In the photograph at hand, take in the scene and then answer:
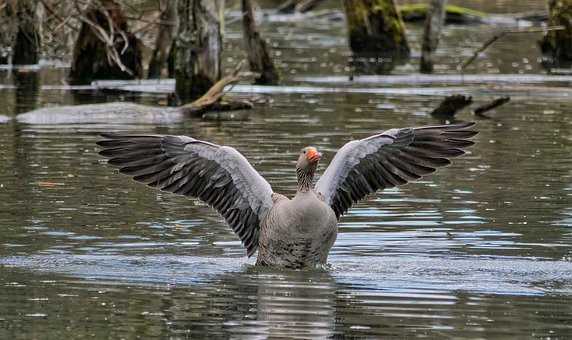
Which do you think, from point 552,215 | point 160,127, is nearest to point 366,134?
point 160,127

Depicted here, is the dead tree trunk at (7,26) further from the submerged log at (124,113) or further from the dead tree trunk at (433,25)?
the dead tree trunk at (433,25)

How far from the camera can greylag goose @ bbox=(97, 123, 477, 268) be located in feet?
39.9

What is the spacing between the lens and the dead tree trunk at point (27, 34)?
88.0ft

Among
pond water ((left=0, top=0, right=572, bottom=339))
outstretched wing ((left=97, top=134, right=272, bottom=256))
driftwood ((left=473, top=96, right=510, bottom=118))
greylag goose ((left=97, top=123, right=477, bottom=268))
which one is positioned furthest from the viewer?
driftwood ((left=473, top=96, right=510, bottom=118))

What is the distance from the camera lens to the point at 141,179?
12500mm

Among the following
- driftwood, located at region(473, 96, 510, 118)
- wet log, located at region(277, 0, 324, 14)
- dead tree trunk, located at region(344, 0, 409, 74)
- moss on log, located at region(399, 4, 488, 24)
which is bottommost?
wet log, located at region(277, 0, 324, 14)

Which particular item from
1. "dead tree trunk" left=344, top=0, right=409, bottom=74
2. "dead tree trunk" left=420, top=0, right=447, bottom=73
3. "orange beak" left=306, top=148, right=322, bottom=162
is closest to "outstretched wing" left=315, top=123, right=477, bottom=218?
"orange beak" left=306, top=148, right=322, bottom=162

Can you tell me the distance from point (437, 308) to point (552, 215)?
446 cm

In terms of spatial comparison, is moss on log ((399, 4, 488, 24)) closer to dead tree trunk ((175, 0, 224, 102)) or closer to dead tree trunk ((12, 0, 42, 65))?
dead tree trunk ((12, 0, 42, 65))

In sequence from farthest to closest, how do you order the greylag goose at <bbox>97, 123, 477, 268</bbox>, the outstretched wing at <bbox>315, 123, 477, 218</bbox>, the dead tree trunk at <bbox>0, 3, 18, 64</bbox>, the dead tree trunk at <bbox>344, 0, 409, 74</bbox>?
1. the dead tree trunk at <bbox>344, 0, 409, 74</bbox>
2. the dead tree trunk at <bbox>0, 3, 18, 64</bbox>
3. the outstretched wing at <bbox>315, 123, 477, 218</bbox>
4. the greylag goose at <bbox>97, 123, 477, 268</bbox>

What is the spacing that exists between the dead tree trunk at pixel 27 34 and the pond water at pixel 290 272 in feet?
12.7

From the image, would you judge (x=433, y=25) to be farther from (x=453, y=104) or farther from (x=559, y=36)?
(x=453, y=104)

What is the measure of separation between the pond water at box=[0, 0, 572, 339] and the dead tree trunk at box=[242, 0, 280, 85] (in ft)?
10.1

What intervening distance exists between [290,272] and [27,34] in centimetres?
1847
